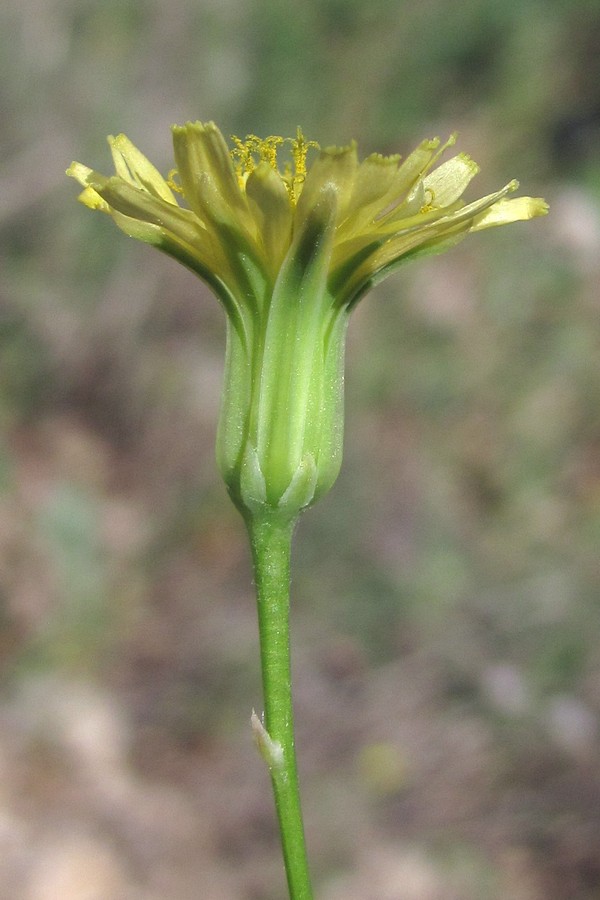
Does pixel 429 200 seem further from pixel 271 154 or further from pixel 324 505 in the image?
pixel 324 505

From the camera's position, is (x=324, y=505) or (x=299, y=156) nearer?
(x=299, y=156)

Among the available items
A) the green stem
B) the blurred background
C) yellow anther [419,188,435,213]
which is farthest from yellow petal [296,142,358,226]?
the blurred background

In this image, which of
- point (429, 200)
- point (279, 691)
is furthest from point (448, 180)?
point (279, 691)

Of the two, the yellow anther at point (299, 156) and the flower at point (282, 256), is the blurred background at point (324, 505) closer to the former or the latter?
the flower at point (282, 256)

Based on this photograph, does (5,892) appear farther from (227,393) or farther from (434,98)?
(434,98)

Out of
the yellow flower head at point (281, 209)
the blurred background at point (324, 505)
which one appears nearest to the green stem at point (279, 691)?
the yellow flower head at point (281, 209)

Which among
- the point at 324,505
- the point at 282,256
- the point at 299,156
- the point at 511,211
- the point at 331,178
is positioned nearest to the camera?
the point at 331,178

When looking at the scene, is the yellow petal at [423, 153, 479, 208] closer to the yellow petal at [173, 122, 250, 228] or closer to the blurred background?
the yellow petal at [173, 122, 250, 228]
